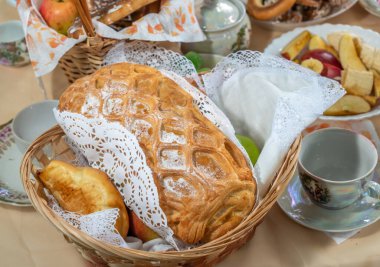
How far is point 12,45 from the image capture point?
911 millimetres

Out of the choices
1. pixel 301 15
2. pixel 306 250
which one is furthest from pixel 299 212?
pixel 301 15

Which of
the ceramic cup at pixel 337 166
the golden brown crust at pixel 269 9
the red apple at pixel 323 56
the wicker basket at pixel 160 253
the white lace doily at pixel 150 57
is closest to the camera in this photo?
the wicker basket at pixel 160 253

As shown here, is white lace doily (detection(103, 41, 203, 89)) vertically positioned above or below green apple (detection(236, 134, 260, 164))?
above

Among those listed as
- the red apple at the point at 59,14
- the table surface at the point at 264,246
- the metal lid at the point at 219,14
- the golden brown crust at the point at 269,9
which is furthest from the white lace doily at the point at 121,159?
the golden brown crust at the point at 269,9

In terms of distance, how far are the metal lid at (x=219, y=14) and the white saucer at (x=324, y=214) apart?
1.04 ft

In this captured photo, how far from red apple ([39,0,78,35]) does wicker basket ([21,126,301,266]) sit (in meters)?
0.24

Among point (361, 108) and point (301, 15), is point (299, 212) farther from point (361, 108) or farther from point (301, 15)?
point (301, 15)

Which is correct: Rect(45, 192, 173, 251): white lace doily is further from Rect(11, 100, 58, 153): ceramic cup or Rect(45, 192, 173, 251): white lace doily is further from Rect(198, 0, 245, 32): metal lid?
Rect(198, 0, 245, 32): metal lid

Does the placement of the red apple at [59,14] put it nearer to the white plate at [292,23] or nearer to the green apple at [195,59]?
the green apple at [195,59]

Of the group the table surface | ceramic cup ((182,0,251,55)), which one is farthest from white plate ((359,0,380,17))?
the table surface

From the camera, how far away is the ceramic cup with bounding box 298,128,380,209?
627 mm

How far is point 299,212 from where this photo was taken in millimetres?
667

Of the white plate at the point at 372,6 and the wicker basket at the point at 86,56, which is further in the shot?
the white plate at the point at 372,6

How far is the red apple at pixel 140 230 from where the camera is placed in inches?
22.9
